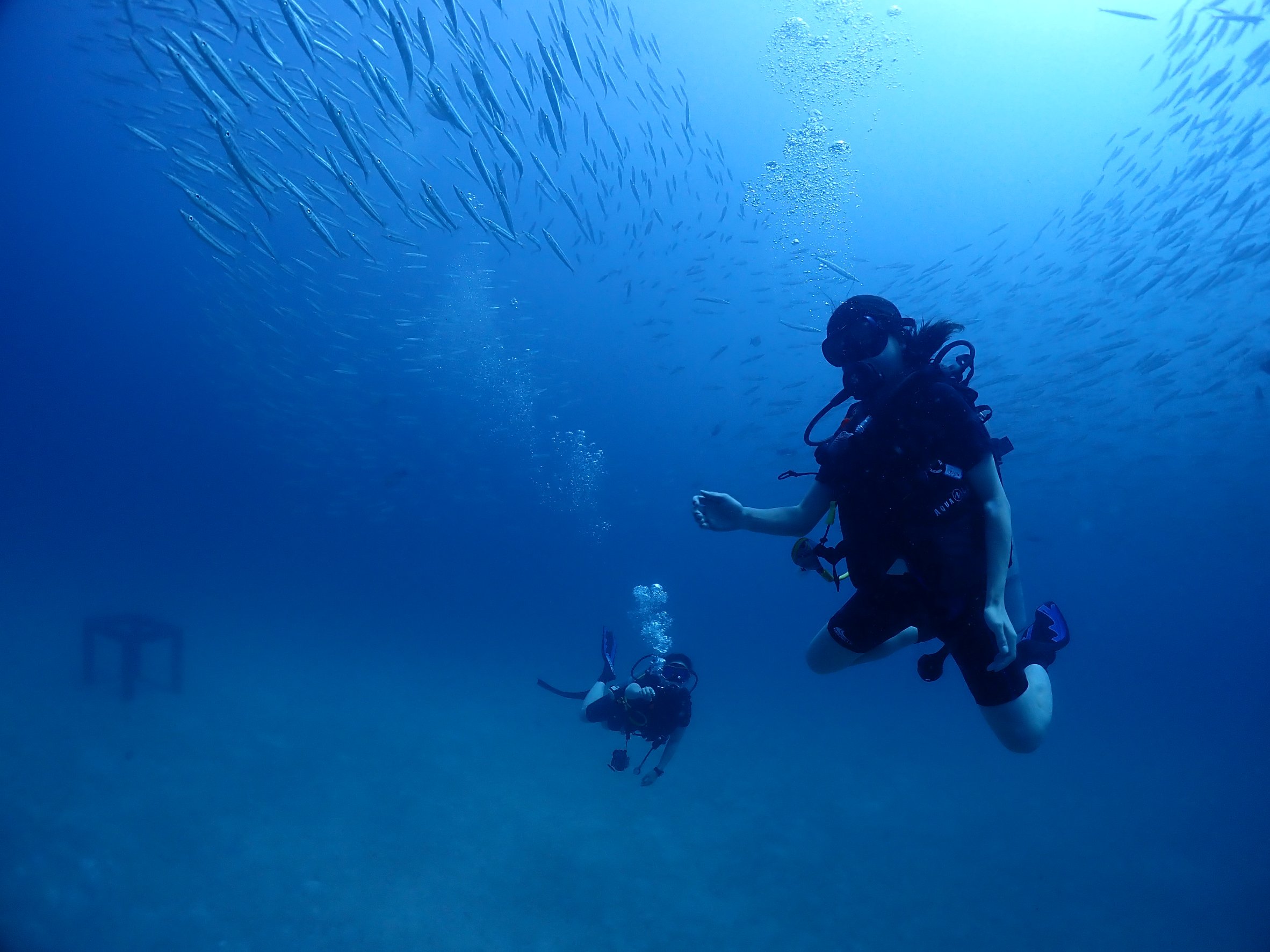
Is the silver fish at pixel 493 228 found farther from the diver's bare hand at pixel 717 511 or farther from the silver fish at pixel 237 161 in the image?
the diver's bare hand at pixel 717 511

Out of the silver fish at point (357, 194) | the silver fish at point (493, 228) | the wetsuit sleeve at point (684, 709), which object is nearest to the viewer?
the wetsuit sleeve at point (684, 709)

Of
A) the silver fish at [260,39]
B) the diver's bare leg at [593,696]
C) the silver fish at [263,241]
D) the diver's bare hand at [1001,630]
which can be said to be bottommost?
the diver's bare hand at [1001,630]

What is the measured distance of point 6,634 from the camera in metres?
21.2

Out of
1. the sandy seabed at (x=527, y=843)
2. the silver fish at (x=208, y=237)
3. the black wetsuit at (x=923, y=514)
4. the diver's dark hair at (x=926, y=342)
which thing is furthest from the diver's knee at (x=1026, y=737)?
the silver fish at (x=208, y=237)

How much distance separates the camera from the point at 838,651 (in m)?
2.82

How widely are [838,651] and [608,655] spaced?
19.1 feet

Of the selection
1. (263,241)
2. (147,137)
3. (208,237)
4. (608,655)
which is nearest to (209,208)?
(208,237)

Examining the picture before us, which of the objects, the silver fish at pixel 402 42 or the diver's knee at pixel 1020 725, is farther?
the silver fish at pixel 402 42

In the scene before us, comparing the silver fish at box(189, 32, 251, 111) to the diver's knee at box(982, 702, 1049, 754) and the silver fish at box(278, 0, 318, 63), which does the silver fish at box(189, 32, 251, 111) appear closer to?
the silver fish at box(278, 0, 318, 63)

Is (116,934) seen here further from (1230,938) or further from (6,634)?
(6,634)

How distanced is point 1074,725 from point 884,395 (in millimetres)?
41196

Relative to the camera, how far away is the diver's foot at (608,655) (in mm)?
7895

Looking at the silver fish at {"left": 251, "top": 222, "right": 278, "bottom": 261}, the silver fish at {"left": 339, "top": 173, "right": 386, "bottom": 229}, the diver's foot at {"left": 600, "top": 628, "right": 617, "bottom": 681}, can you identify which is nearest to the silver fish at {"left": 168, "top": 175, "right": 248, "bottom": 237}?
the silver fish at {"left": 251, "top": 222, "right": 278, "bottom": 261}

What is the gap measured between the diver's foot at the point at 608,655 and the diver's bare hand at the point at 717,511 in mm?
5712
